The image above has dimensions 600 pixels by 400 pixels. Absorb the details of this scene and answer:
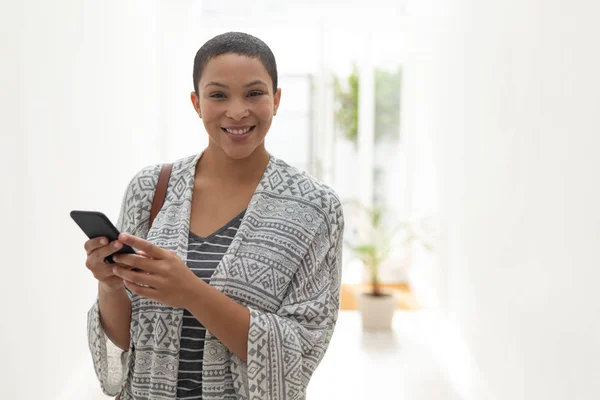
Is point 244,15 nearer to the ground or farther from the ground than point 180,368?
farther from the ground

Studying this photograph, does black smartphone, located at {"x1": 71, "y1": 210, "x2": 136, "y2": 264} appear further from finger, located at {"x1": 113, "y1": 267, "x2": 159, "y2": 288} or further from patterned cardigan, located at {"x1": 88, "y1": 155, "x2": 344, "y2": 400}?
patterned cardigan, located at {"x1": 88, "y1": 155, "x2": 344, "y2": 400}

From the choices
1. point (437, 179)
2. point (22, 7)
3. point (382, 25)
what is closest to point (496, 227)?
point (437, 179)

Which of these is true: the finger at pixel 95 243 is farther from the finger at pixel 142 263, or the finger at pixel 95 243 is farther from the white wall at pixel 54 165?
the white wall at pixel 54 165

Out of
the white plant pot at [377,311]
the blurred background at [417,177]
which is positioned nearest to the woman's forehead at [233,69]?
the blurred background at [417,177]

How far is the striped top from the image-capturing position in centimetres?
114

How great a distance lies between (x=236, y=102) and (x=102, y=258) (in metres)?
0.37

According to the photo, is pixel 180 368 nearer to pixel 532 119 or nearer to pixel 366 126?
pixel 532 119

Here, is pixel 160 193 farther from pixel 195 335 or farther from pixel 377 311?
pixel 377 311

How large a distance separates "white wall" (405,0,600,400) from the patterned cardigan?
971 mm

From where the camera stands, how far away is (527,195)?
2.36m

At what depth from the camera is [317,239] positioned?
1.21m

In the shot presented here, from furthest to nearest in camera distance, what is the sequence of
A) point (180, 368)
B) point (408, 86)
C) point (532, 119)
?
point (408, 86) → point (532, 119) → point (180, 368)

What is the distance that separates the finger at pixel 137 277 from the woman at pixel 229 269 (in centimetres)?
2

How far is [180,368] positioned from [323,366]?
8.53 ft
